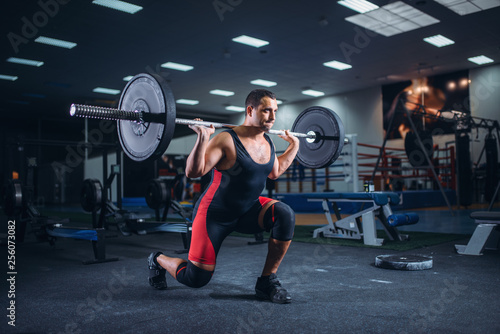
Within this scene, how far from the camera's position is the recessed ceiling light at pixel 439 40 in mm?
8734

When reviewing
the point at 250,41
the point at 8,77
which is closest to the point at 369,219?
the point at 250,41

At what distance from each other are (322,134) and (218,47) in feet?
22.3

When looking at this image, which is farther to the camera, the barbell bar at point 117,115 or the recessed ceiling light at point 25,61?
the recessed ceiling light at point 25,61

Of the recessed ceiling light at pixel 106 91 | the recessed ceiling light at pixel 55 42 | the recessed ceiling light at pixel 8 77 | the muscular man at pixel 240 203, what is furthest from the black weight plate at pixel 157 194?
the recessed ceiling light at pixel 106 91

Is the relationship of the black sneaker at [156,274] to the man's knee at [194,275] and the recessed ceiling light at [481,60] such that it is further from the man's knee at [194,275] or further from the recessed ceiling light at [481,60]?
the recessed ceiling light at [481,60]

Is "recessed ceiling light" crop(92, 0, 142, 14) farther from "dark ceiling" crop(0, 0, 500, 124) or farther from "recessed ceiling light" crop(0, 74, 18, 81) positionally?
"recessed ceiling light" crop(0, 74, 18, 81)

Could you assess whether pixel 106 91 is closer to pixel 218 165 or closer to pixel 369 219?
pixel 369 219

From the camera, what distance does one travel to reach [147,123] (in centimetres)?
195

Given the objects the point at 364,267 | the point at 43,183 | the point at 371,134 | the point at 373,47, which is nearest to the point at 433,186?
the point at 371,134

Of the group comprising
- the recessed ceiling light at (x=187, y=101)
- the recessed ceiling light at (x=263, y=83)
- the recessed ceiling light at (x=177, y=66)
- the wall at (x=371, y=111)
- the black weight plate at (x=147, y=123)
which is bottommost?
the black weight plate at (x=147, y=123)

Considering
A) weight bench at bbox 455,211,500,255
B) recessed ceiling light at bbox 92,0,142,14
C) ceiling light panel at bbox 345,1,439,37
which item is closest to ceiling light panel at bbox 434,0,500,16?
ceiling light panel at bbox 345,1,439,37

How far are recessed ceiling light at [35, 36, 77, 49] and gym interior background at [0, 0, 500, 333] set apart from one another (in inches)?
2.0

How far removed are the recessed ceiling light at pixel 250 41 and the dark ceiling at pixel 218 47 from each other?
0.64 ft

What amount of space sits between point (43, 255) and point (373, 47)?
316 inches
